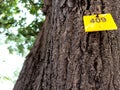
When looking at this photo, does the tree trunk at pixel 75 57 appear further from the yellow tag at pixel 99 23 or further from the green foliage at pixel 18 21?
the green foliage at pixel 18 21

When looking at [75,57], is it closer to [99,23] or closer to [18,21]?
[99,23]

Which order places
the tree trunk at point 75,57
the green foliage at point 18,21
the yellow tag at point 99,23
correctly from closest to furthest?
the tree trunk at point 75,57 → the yellow tag at point 99,23 → the green foliage at point 18,21

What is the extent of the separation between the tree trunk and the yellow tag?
0.09 feet

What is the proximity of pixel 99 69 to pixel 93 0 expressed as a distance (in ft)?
1.49

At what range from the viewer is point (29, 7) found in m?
4.05

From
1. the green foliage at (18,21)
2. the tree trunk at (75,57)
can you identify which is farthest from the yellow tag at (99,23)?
the green foliage at (18,21)

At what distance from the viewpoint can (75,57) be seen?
43.6 inches

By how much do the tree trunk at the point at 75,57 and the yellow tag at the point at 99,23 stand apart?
1.0 inches

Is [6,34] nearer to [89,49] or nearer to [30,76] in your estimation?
[30,76]

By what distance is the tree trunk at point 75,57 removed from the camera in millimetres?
1025

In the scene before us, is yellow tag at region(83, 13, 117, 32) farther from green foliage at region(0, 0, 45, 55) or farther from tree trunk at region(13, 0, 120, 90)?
green foliage at region(0, 0, 45, 55)

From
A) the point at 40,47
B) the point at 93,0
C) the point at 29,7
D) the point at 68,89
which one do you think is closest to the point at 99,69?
the point at 68,89

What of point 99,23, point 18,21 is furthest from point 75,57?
point 18,21

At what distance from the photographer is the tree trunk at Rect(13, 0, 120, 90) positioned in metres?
1.03
